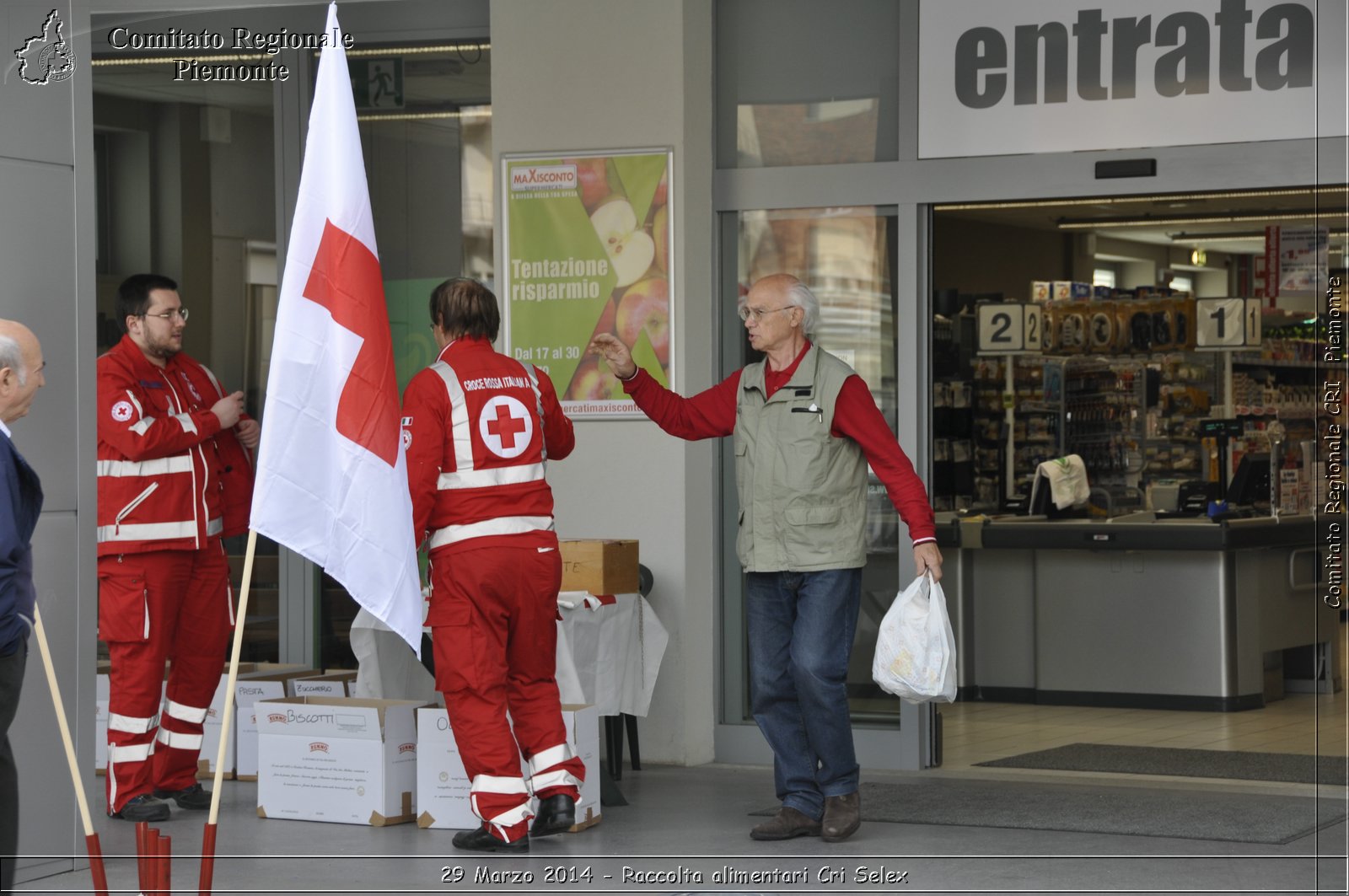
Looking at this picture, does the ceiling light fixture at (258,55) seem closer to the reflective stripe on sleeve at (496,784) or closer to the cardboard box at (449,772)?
the cardboard box at (449,772)

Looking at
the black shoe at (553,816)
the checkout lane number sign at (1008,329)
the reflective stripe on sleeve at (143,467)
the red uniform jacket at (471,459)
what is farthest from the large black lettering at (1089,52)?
the checkout lane number sign at (1008,329)

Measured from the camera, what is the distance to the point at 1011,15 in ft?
23.3

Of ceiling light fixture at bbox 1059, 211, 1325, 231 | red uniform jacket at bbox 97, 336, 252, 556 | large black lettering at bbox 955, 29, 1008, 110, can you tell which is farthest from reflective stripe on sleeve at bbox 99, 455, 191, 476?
ceiling light fixture at bbox 1059, 211, 1325, 231

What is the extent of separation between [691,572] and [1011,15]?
2.63m

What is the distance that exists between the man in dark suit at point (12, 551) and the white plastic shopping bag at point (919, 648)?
2.62 meters

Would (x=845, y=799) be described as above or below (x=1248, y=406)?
below

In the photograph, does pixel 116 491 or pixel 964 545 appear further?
pixel 964 545

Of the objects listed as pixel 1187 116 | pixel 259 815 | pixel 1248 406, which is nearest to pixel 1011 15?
pixel 1187 116

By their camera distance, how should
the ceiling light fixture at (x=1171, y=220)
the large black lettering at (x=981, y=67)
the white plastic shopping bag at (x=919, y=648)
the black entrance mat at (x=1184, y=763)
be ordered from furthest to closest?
the ceiling light fixture at (x=1171, y=220)
the black entrance mat at (x=1184, y=763)
the large black lettering at (x=981, y=67)
the white plastic shopping bag at (x=919, y=648)

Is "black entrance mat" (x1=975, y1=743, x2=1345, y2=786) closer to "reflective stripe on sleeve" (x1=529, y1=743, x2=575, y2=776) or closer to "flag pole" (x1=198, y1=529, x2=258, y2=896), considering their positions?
"reflective stripe on sleeve" (x1=529, y1=743, x2=575, y2=776)

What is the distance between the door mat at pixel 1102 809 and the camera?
5.98 meters

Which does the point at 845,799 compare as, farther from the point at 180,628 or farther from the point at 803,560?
the point at 180,628

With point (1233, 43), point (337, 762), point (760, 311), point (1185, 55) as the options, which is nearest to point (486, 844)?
point (337, 762)

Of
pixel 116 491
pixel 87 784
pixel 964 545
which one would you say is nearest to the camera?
pixel 87 784
